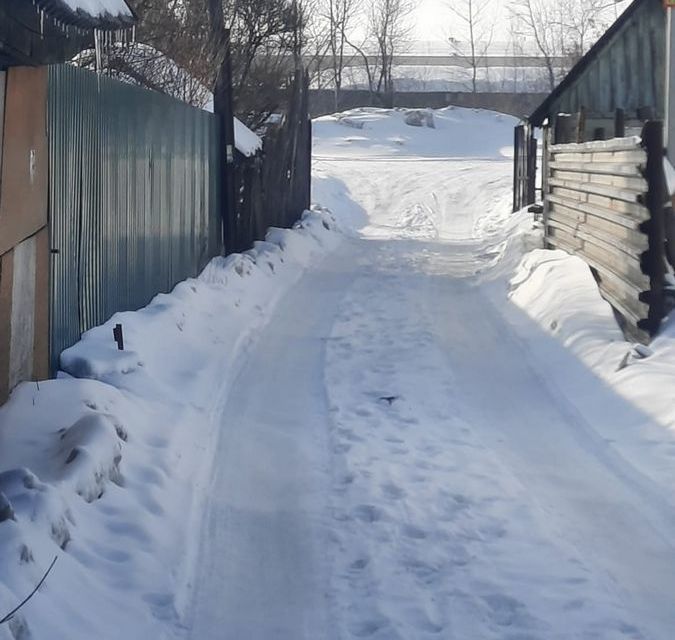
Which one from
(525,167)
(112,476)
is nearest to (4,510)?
(112,476)

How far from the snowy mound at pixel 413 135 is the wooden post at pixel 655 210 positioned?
118ft

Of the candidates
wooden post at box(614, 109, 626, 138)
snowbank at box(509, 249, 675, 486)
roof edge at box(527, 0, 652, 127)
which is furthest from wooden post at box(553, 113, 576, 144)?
snowbank at box(509, 249, 675, 486)

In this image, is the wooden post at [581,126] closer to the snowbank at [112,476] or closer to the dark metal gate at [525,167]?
the snowbank at [112,476]

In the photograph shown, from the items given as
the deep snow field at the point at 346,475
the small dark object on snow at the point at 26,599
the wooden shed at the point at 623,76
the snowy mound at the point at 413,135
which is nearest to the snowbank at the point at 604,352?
the deep snow field at the point at 346,475

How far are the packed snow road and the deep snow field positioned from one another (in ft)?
0.06

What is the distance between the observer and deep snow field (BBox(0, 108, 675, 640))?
182 inches

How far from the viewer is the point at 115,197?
353 inches

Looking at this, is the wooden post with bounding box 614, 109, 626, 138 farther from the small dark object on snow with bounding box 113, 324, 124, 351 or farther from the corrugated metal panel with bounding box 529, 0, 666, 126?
the small dark object on snow with bounding box 113, 324, 124, 351

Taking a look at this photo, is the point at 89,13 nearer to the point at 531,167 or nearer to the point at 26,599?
the point at 26,599

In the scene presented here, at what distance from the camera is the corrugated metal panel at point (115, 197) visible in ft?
24.6

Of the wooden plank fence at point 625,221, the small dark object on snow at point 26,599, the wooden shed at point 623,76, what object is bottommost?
the small dark object on snow at point 26,599

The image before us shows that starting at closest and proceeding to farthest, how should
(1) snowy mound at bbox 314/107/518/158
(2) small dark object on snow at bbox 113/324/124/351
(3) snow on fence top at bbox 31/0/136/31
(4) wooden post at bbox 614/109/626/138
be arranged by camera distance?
(3) snow on fence top at bbox 31/0/136/31
(2) small dark object on snow at bbox 113/324/124/351
(4) wooden post at bbox 614/109/626/138
(1) snowy mound at bbox 314/107/518/158

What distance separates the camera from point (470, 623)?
4.52 m

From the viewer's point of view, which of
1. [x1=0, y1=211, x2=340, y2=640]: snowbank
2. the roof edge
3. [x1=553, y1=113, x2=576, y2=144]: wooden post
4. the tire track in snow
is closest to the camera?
[x1=0, y1=211, x2=340, y2=640]: snowbank
